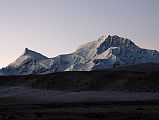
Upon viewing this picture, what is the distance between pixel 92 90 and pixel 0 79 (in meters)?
22.7

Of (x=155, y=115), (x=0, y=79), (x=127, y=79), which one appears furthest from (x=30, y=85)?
(x=155, y=115)

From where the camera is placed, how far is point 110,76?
85500mm

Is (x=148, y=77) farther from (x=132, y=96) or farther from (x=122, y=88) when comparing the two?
(x=132, y=96)

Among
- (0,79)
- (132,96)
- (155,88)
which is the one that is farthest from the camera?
(0,79)

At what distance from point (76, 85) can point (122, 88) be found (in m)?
8.92

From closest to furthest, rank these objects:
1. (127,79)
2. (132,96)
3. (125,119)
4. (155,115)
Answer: (125,119) < (155,115) < (132,96) < (127,79)

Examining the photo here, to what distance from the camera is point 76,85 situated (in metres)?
82.7

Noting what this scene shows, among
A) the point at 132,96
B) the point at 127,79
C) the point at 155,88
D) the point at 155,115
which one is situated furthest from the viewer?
the point at 127,79

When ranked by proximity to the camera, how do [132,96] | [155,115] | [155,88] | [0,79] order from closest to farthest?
[155,115]
[132,96]
[155,88]
[0,79]

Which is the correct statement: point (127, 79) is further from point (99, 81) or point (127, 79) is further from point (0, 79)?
point (0, 79)

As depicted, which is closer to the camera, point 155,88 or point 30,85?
point 155,88

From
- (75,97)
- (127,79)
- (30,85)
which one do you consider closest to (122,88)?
(127,79)

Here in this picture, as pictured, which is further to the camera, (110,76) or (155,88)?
(110,76)

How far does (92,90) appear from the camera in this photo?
7812 centimetres
